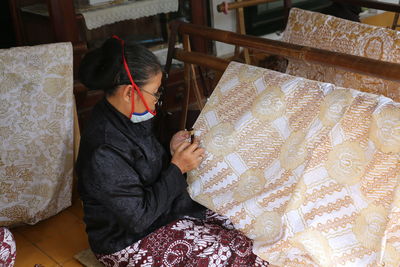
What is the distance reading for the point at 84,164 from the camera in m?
1.50

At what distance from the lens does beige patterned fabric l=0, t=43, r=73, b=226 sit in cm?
203

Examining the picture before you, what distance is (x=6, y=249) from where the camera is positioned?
60.2 inches

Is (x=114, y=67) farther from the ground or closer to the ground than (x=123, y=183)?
farther from the ground

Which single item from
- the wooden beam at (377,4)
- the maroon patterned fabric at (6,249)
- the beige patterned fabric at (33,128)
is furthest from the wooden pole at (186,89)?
the wooden beam at (377,4)

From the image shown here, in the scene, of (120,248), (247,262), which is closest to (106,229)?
(120,248)

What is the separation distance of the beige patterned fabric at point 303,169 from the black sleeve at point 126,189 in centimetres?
12

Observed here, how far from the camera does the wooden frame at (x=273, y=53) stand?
1.37 meters

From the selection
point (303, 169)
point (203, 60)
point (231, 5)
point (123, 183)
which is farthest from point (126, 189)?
point (231, 5)

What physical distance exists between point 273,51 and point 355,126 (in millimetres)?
455

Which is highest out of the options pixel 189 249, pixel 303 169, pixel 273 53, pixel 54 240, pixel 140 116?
pixel 273 53

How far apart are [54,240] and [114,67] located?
976 millimetres

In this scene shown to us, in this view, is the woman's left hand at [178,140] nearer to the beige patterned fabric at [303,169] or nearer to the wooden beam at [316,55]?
the beige patterned fabric at [303,169]

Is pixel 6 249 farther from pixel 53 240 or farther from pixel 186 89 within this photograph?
pixel 186 89

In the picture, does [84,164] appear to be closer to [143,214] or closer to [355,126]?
[143,214]
